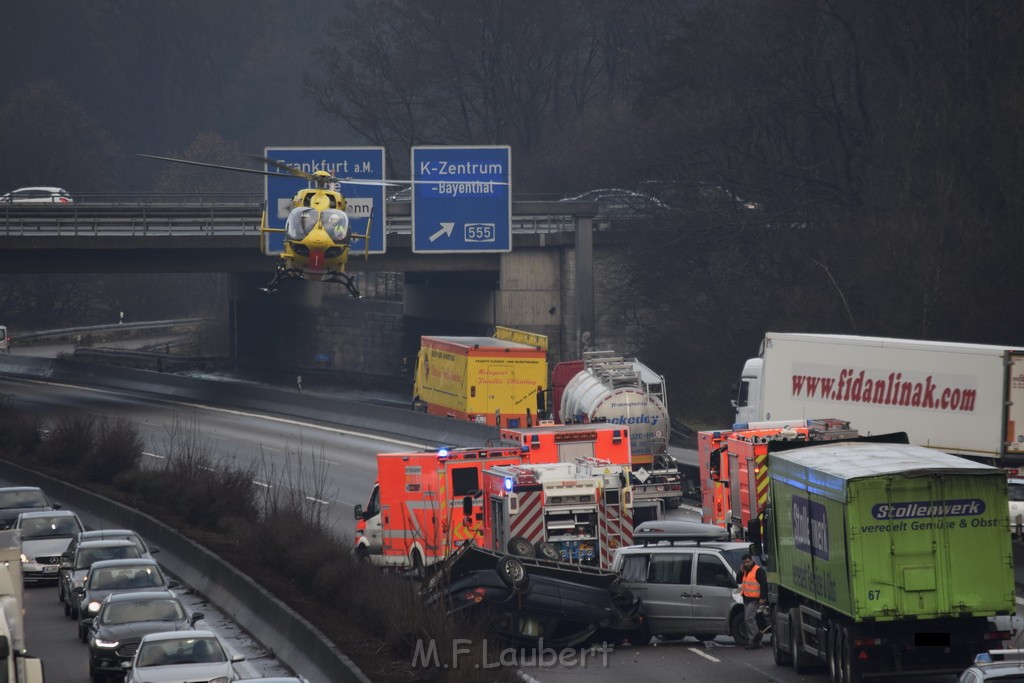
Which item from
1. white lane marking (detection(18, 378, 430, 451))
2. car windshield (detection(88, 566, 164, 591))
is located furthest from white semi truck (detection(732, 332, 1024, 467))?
car windshield (detection(88, 566, 164, 591))

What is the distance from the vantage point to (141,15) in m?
146

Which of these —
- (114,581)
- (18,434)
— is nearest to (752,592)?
(114,581)

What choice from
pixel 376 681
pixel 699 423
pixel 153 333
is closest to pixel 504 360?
pixel 699 423

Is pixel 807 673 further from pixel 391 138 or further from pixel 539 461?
pixel 391 138

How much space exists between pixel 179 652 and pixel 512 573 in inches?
186

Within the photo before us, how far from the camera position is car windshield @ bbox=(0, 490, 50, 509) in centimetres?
3253

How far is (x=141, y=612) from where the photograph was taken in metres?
21.6

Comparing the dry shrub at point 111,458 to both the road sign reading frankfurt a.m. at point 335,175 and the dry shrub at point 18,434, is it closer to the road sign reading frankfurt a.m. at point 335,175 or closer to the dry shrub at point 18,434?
the dry shrub at point 18,434

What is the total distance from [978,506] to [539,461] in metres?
12.3

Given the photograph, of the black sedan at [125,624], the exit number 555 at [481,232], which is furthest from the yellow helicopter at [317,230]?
the black sedan at [125,624]

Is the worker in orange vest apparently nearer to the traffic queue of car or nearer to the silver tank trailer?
the traffic queue of car

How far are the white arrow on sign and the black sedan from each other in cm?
2922

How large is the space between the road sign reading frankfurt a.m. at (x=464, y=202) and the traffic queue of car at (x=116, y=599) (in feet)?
66.2

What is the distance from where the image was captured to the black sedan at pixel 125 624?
20.8 m
